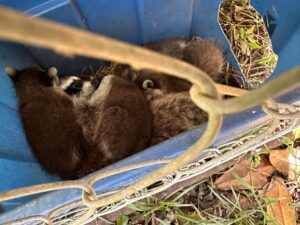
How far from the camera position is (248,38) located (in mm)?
2182

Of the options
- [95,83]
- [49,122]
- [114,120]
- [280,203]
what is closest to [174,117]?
[114,120]

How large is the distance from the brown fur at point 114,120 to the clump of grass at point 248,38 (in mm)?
553

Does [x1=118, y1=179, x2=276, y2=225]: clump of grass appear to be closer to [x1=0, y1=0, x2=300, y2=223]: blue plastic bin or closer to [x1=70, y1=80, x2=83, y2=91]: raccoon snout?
[x1=0, y1=0, x2=300, y2=223]: blue plastic bin

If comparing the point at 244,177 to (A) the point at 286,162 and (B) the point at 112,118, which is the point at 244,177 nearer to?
(A) the point at 286,162

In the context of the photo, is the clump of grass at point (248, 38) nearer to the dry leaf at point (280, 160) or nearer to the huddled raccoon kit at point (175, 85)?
the huddled raccoon kit at point (175, 85)

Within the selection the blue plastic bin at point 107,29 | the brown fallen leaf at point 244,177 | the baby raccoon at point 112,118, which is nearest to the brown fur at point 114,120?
the baby raccoon at point 112,118

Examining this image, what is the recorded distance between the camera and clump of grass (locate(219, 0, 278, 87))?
6.99ft

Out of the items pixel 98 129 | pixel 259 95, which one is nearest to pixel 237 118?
pixel 98 129

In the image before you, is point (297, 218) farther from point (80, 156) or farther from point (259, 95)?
point (259, 95)

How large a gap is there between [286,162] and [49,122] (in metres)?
1.04

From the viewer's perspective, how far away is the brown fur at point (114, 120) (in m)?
1.76

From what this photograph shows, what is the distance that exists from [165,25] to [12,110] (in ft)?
2.54

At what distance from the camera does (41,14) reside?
6.29ft

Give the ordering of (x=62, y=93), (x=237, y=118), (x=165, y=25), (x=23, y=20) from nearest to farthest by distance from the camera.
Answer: (x=23, y=20) < (x=237, y=118) < (x=62, y=93) < (x=165, y=25)
